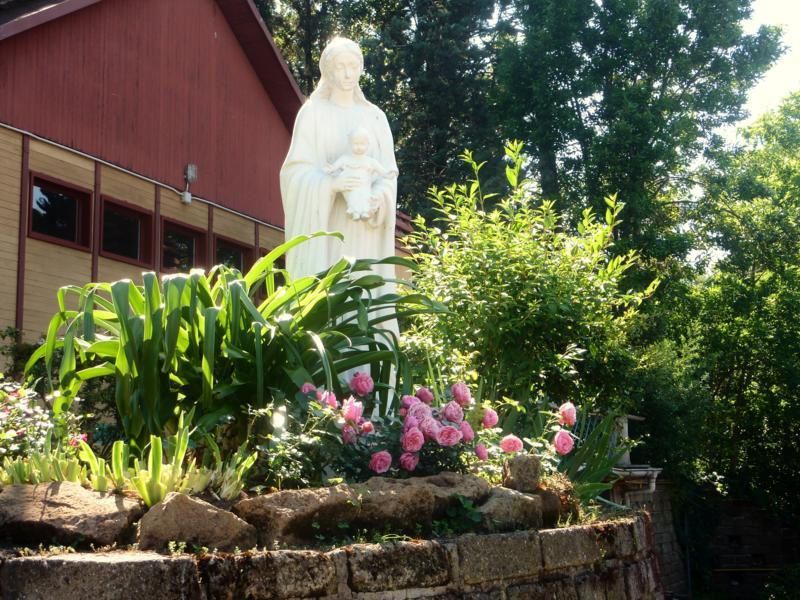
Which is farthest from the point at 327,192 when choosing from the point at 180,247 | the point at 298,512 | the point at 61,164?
the point at 180,247

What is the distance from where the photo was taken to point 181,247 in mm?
15898

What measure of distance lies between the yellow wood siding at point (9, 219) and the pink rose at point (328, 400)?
8622 mm

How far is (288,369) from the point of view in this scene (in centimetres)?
521

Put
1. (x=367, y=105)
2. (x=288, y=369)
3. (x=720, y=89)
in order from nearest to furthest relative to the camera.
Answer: (x=288, y=369)
(x=367, y=105)
(x=720, y=89)

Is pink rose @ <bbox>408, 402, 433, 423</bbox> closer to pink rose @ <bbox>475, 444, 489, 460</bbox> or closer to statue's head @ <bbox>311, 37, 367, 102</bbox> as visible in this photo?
pink rose @ <bbox>475, 444, 489, 460</bbox>

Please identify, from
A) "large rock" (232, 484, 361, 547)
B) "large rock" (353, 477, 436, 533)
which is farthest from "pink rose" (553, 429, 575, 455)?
"large rock" (232, 484, 361, 547)

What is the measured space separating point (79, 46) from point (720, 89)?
1497cm

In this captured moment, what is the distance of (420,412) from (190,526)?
4.57 feet

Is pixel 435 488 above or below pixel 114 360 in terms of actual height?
below

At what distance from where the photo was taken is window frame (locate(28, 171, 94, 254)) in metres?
→ 13.2

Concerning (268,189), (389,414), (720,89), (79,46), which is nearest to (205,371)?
(389,414)

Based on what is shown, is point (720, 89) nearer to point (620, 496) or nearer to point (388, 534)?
point (620, 496)

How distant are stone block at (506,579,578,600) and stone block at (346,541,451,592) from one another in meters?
0.43

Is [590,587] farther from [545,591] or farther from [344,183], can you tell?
[344,183]
